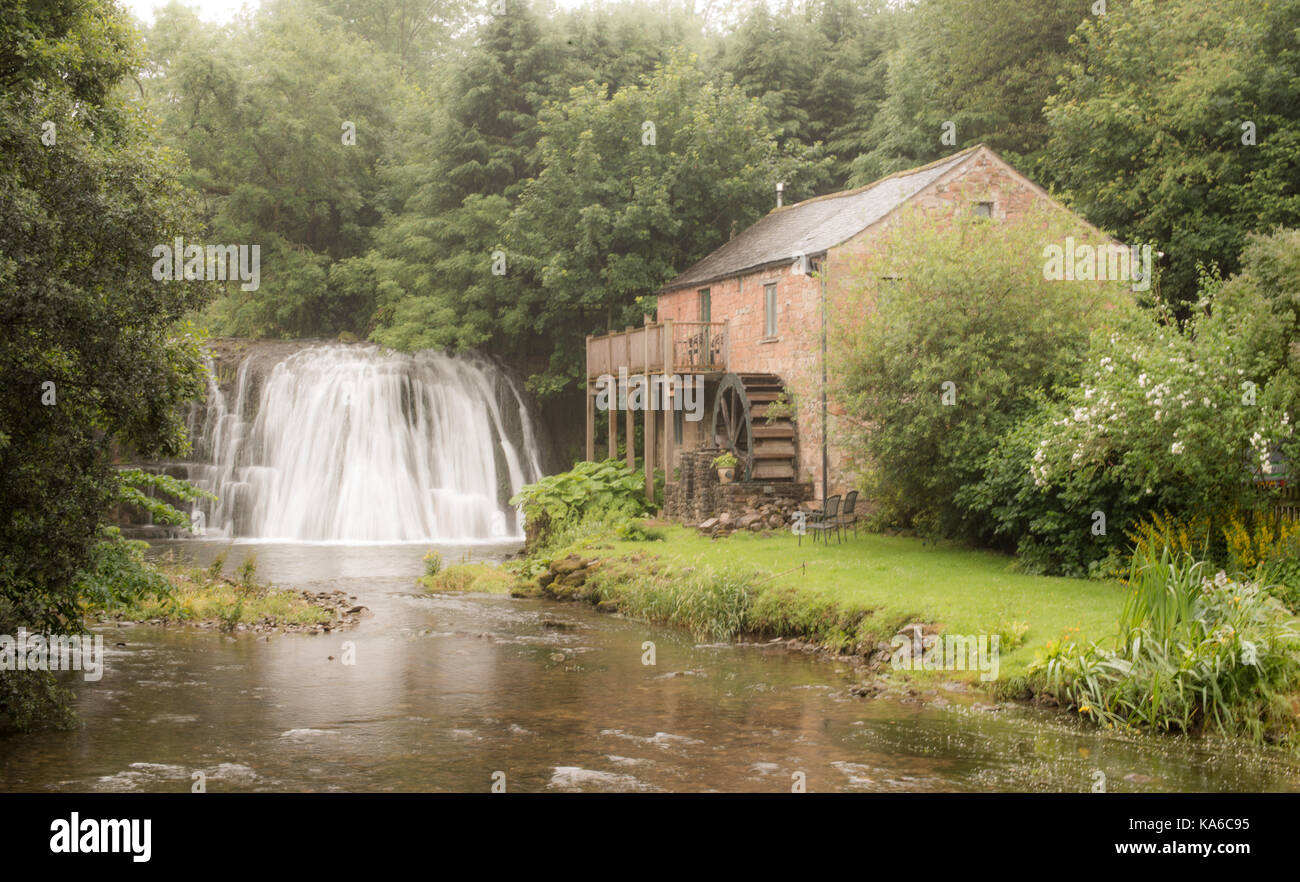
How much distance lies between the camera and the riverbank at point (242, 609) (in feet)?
55.3

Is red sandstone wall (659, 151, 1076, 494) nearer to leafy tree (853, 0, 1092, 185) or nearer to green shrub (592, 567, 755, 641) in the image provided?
green shrub (592, 567, 755, 641)

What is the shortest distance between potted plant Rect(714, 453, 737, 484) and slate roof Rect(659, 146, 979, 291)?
14.9 feet

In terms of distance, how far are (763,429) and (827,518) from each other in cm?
436

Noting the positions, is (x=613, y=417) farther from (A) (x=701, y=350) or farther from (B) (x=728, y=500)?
(B) (x=728, y=500)

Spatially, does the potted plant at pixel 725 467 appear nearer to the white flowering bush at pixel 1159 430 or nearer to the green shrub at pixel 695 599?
the green shrub at pixel 695 599

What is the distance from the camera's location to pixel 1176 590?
1112 cm

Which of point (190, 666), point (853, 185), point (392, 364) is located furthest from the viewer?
point (853, 185)

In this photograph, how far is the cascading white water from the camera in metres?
30.3

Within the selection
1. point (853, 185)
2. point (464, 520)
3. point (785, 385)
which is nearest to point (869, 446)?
point (785, 385)

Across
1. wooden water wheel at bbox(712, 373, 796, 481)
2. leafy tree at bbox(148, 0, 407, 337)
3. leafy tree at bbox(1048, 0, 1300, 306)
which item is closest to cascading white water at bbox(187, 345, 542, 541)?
leafy tree at bbox(148, 0, 407, 337)

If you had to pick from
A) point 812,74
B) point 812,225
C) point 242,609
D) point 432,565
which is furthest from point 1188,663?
point 812,74

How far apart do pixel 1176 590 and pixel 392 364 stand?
26.5m

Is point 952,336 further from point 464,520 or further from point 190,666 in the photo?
point 464,520

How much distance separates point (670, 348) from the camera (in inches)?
1043
